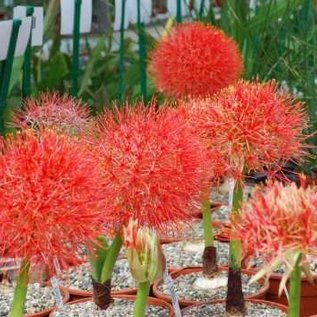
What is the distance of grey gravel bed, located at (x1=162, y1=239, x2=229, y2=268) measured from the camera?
174cm

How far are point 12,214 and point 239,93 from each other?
16.0 inches

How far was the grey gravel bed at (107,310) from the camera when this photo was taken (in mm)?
1346

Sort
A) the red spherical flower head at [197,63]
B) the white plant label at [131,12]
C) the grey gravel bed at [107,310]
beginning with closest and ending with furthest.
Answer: the grey gravel bed at [107,310]
the red spherical flower head at [197,63]
the white plant label at [131,12]

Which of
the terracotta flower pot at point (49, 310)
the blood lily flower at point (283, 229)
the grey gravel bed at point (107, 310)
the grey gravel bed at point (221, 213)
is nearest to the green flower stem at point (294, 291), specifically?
the blood lily flower at point (283, 229)

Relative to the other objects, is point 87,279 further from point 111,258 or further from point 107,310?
point 111,258

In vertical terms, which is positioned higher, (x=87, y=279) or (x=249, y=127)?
(x=249, y=127)

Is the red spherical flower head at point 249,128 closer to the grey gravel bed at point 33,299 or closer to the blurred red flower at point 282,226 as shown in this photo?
the blurred red flower at point 282,226

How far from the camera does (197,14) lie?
243 cm

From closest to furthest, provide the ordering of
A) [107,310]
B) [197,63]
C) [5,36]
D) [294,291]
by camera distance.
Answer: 1. [294,291]
2. [107,310]
3. [5,36]
4. [197,63]

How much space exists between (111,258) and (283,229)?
1.48ft

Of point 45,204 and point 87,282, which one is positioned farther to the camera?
point 87,282

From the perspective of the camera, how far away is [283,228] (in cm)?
72

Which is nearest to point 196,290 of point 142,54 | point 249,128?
Result: point 249,128

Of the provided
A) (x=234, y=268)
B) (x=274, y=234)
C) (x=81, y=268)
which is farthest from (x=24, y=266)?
→ (x=81, y=268)
